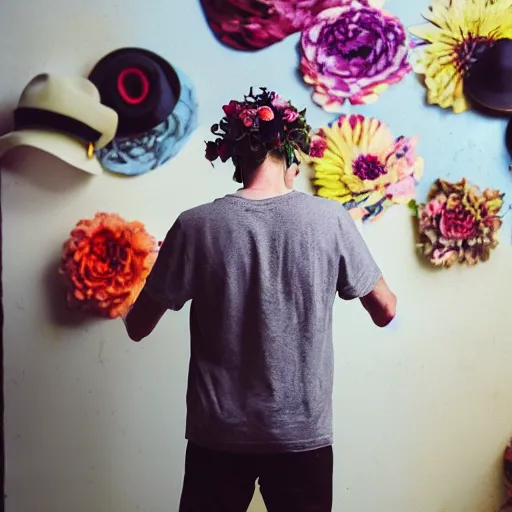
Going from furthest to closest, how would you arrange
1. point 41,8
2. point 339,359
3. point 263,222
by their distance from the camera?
1. point 339,359
2. point 41,8
3. point 263,222

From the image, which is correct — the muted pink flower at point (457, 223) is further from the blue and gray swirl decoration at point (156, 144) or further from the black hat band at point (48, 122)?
the black hat band at point (48, 122)

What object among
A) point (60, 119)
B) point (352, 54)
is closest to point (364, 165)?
point (352, 54)

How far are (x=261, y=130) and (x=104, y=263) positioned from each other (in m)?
0.52

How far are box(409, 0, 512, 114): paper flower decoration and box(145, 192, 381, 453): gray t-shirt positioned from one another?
27.4 inches

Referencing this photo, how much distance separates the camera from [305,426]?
3.46 feet

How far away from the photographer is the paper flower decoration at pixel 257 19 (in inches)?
59.1

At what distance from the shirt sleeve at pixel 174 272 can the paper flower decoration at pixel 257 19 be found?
0.63 meters

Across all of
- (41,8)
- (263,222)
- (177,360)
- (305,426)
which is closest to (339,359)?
(177,360)

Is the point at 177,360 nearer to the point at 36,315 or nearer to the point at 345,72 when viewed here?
the point at 36,315

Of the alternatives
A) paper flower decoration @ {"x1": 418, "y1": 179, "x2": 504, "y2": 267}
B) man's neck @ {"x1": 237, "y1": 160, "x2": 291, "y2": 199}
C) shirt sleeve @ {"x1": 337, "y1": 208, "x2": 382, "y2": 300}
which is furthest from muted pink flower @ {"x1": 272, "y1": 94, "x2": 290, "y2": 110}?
paper flower decoration @ {"x1": 418, "y1": 179, "x2": 504, "y2": 267}

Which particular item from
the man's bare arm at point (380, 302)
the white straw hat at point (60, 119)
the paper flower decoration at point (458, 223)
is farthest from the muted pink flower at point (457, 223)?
the white straw hat at point (60, 119)

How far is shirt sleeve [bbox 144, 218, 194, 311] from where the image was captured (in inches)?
42.4

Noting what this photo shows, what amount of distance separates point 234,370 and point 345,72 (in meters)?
0.84

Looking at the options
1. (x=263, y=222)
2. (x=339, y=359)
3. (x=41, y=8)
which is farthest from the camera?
(x=339, y=359)
